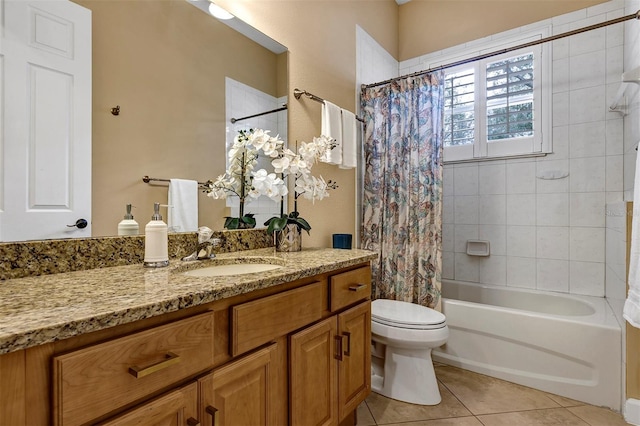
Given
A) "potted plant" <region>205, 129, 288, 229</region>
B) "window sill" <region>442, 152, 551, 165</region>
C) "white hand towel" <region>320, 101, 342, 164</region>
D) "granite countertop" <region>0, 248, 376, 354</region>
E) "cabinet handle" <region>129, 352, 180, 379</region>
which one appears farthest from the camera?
"window sill" <region>442, 152, 551, 165</region>

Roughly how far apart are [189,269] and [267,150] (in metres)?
0.69

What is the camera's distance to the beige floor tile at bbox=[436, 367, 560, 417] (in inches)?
71.2

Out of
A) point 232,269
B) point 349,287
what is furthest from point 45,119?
point 349,287

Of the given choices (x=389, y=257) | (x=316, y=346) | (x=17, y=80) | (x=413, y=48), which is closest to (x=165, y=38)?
(x=17, y=80)

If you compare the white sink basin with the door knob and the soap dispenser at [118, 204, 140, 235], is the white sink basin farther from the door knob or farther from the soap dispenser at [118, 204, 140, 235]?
the door knob

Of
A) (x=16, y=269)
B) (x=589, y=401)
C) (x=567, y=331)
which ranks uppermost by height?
(x=16, y=269)

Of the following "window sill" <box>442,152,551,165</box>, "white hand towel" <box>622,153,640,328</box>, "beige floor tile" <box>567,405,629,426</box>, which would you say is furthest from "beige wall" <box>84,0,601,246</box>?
"beige floor tile" <box>567,405,629,426</box>

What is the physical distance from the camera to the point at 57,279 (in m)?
0.92

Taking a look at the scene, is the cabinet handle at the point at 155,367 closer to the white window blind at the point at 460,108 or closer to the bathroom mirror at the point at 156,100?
the bathroom mirror at the point at 156,100

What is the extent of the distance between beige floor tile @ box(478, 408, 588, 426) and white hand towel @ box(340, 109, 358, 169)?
5.30 ft

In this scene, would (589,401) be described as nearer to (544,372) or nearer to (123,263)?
(544,372)

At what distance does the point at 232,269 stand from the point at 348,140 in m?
1.27

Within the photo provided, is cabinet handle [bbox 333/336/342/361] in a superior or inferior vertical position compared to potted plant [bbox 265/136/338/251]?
inferior

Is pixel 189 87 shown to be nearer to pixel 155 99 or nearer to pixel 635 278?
pixel 155 99
